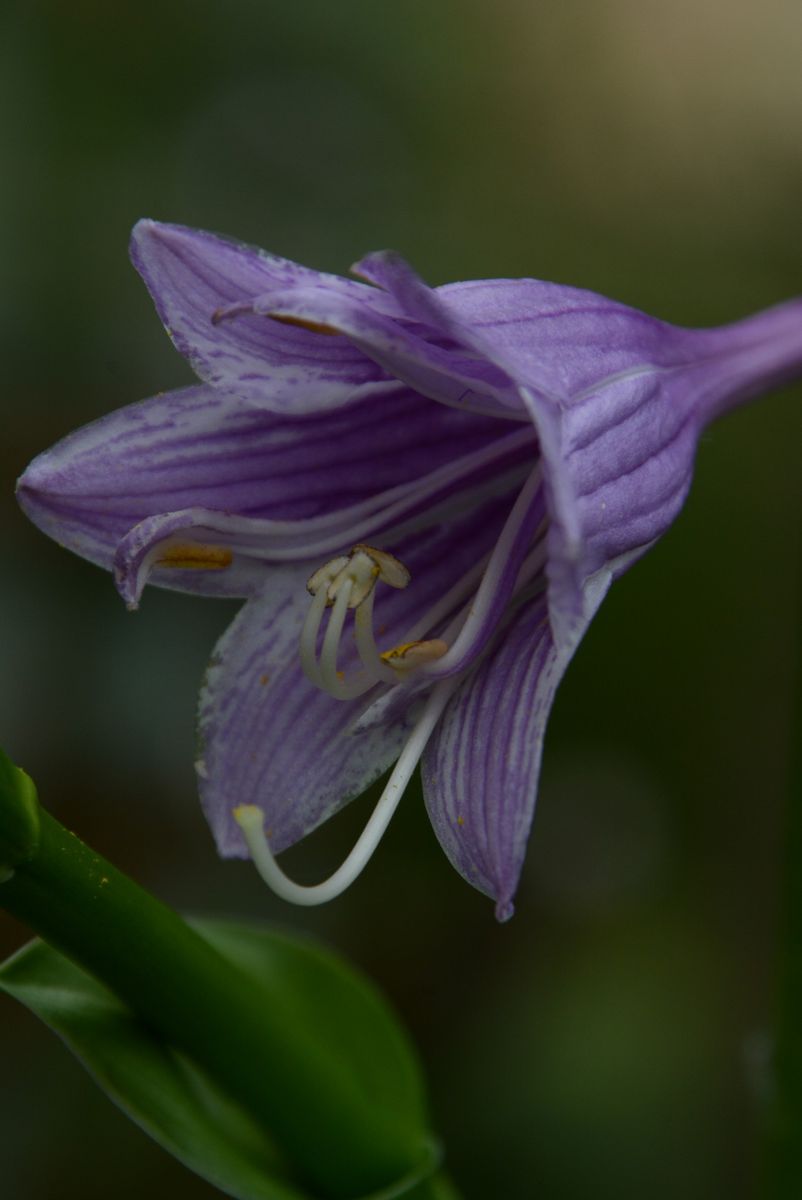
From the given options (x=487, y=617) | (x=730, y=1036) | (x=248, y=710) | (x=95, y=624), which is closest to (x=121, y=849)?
(x=95, y=624)

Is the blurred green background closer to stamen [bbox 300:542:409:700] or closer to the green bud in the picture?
stamen [bbox 300:542:409:700]

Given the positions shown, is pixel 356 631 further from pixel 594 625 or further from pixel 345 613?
pixel 594 625

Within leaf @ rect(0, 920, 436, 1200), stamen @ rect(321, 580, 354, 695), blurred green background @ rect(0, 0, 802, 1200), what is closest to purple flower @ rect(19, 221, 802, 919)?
stamen @ rect(321, 580, 354, 695)

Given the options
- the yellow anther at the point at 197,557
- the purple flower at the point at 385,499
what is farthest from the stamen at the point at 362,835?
the yellow anther at the point at 197,557

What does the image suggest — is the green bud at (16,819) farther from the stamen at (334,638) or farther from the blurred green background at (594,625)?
the blurred green background at (594,625)

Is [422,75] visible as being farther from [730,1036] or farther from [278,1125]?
[278,1125]

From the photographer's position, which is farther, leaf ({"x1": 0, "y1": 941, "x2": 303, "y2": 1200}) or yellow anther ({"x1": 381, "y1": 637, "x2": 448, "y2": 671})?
yellow anther ({"x1": 381, "y1": 637, "x2": 448, "y2": 671})
